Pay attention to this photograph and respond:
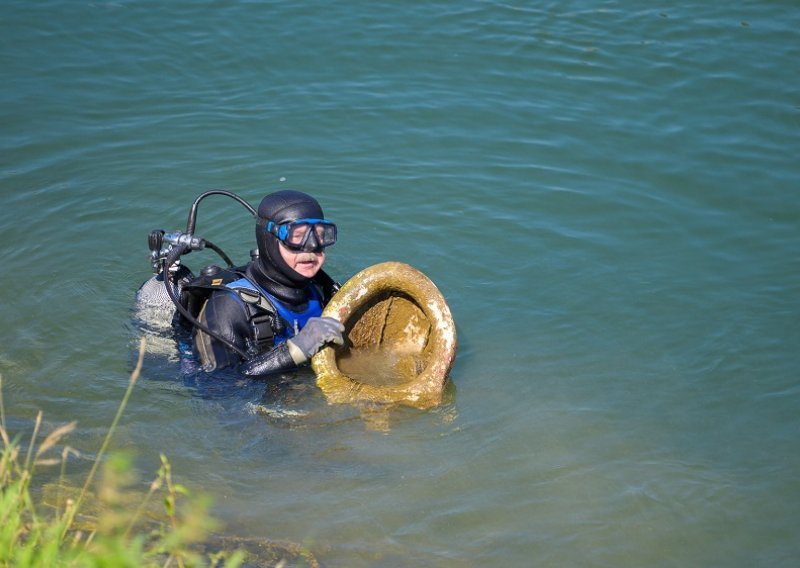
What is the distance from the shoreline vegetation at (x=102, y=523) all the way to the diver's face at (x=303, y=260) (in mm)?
1374

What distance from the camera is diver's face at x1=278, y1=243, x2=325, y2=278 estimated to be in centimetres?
528

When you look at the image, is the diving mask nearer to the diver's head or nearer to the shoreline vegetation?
the diver's head

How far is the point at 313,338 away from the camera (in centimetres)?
505

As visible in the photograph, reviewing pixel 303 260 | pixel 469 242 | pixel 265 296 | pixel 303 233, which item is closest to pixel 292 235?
pixel 303 233

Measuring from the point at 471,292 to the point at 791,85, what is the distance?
15.7 feet

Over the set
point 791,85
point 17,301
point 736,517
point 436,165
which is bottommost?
point 736,517

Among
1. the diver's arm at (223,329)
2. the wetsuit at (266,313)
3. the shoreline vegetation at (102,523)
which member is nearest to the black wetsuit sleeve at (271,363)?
the wetsuit at (266,313)

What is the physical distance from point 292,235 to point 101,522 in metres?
2.13

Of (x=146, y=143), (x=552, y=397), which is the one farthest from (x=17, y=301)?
(x=552, y=397)

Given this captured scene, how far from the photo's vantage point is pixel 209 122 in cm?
912

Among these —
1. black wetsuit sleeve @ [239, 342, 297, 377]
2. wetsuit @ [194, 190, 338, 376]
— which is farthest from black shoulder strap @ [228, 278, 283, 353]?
black wetsuit sleeve @ [239, 342, 297, 377]

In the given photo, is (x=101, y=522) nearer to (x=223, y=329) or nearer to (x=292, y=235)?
(x=223, y=329)

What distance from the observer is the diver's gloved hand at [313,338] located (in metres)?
5.05

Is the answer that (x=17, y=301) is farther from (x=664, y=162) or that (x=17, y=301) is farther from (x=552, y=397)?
(x=664, y=162)
